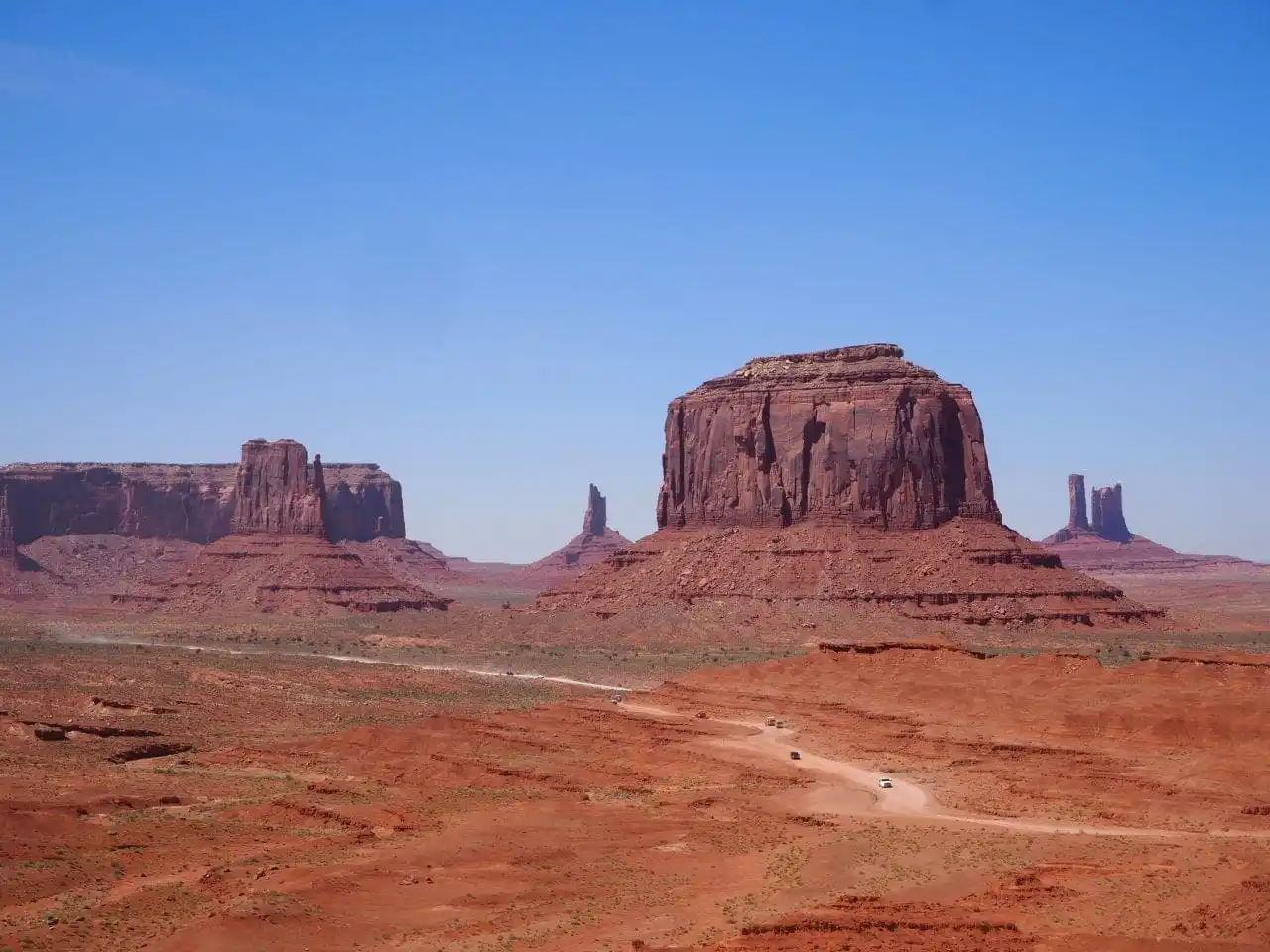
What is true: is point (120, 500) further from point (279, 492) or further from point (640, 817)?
point (640, 817)

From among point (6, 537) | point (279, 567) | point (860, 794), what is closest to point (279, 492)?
point (279, 567)

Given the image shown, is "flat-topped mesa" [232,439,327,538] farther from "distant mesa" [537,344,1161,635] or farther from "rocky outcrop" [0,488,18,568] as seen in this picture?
"distant mesa" [537,344,1161,635]

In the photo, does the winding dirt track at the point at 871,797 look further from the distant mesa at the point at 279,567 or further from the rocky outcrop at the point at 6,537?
the rocky outcrop at the point at 6,537

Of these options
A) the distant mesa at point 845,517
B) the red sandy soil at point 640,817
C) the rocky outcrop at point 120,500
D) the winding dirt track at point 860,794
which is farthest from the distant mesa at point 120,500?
the winding dirt track at point 860,794

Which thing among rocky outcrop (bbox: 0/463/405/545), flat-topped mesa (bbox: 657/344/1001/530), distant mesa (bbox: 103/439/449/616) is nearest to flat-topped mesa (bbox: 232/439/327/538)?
distant mesa (bbox: 103/439/449/616)

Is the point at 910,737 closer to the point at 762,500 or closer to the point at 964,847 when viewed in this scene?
the point at 964,847

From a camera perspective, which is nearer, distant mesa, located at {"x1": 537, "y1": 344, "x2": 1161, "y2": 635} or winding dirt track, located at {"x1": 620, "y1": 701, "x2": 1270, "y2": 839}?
winding dirt track, located at {"x1": 620, "y1": 701, "x2": 1270, "y2": 839}
